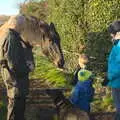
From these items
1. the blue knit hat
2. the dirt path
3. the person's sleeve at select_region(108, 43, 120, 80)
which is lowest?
the dirt path

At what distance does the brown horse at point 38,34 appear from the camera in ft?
23.5

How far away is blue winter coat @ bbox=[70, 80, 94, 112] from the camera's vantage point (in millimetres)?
7820

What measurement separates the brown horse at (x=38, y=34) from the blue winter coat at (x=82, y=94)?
0.72 meters

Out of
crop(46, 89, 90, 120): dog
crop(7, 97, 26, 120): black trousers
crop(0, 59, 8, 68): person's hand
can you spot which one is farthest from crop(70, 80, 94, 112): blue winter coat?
crop(0, 59, 8, 68): person's hand

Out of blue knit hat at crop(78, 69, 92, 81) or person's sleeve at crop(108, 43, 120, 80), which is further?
blue knit hat at crop(78, 69, 92, 81)

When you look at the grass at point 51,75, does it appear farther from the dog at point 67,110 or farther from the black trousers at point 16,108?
the dog at point 67,110

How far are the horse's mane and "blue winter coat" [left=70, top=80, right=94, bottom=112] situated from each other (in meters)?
1.11

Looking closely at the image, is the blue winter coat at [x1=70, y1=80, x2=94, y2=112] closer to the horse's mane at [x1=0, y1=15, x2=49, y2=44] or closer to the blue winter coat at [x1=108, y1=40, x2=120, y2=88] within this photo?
the blue winter coat at [x1=108, y1=40, x2=120, y2=88]

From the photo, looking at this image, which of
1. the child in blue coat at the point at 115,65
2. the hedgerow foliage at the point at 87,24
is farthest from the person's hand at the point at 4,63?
the hedgerow foliage at the point at 87,24

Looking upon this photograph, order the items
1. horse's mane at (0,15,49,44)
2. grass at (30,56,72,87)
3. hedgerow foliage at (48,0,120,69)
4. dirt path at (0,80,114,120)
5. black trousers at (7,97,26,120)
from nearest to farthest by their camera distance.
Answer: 1. horse's mane at (0,15,49,44)
2. black trousers at (7,97,26,120)
3. dirt path at (0,80,114,120)
4. hedgerow foliage at (48,0,120,69)
5. grass at (30,56,72,87)

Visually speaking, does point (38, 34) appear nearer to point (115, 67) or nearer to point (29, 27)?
point (29, 27)

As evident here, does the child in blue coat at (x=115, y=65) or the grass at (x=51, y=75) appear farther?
the grass at (x=51, y=75)

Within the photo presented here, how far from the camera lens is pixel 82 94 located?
7.86 metres

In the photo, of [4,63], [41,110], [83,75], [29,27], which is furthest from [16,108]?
[41,110]
